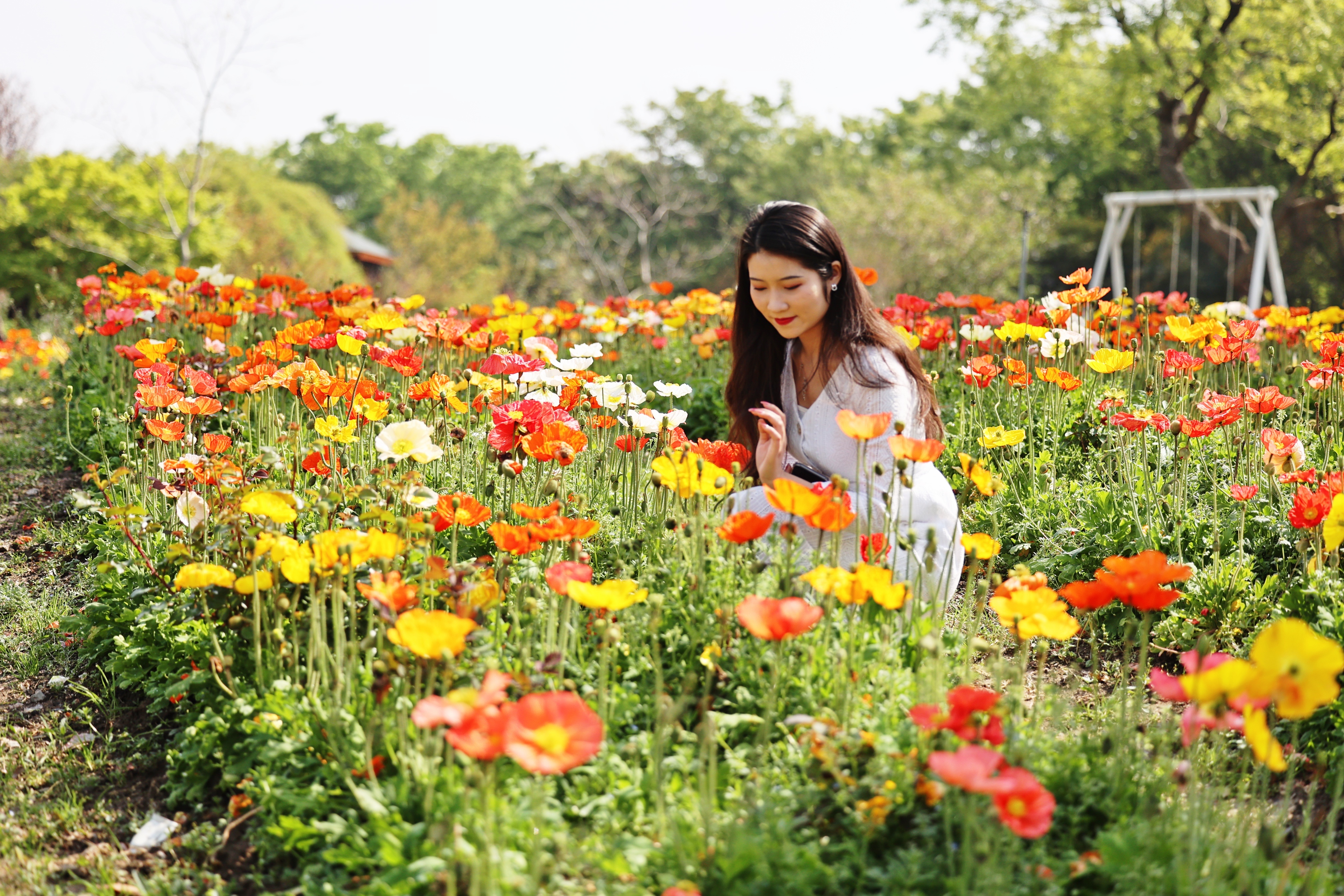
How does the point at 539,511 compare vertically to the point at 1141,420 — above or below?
below

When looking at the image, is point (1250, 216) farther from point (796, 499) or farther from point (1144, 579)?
point (796, 499)

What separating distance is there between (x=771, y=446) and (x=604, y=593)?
1076 mm

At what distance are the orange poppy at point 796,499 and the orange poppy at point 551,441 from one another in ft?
2.37

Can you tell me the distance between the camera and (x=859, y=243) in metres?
23.0

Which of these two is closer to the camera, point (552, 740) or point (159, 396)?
point (552, 740)

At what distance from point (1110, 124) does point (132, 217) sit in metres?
14.7

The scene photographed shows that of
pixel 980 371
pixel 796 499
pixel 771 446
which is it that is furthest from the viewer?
pixel 980 371

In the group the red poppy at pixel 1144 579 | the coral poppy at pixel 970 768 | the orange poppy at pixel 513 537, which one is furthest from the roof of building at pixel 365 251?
the coral poppy at pixel 970 768

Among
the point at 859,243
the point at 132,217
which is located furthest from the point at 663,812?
the point at 859,243

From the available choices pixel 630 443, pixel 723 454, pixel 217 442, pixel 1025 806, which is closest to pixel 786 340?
pixel 630 443

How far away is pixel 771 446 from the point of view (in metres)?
2.86

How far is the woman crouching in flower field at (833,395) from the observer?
9.72 ft

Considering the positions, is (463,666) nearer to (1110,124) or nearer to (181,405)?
(181,405)

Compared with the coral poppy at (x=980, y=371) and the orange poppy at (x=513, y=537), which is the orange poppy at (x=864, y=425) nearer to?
the orange poppy at (x=513, y=537)
